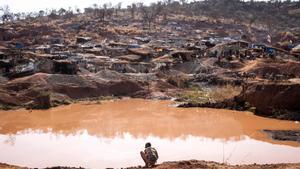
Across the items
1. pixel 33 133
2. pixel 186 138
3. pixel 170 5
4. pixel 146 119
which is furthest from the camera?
pixel 170 5

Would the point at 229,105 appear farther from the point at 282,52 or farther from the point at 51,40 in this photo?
the point at 51,40

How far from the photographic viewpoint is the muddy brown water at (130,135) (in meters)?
15.6

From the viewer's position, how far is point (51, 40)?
57656 mm

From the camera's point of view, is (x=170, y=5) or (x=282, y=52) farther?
(x=170, y=5)

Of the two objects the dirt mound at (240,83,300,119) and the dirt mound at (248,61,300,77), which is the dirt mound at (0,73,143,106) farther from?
the dirt mound at (248,61,300,77)

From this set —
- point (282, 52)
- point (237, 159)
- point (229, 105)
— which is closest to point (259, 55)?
point (282, 52)

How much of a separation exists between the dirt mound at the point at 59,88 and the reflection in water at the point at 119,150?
841 cm

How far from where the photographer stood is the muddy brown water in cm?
1561

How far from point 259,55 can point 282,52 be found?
4.13 m

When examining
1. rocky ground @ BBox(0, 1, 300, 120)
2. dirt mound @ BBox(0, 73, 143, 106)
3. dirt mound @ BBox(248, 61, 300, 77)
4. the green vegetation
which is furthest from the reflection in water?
dirt mound @ BBox(248, 61, 300, 77)

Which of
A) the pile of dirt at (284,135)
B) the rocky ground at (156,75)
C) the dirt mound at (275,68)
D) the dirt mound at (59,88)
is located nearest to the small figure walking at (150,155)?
the pile of dirt at (284,135)

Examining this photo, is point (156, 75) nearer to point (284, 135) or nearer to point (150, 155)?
point (284, 135)

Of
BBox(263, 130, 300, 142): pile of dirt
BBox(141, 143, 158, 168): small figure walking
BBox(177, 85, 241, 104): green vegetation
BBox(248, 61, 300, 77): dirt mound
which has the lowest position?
BBox(177, 85, 241, 104): green vegetation

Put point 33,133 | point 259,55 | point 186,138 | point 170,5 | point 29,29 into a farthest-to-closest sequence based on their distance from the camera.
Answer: point 170,5 < point 29,29 < point 259,55 < point 33,133 < point 186,138
